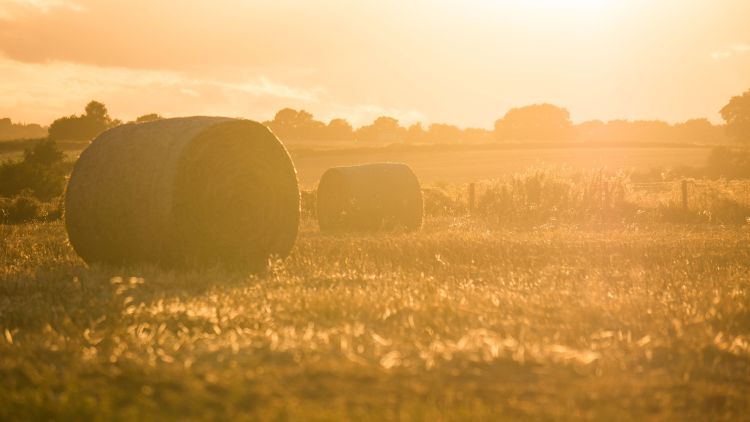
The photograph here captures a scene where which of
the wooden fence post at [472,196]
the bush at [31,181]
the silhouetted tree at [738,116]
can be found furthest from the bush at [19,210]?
the silhouetted tree at [738,116]

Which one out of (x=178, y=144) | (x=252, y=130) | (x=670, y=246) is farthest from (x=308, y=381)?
(x=670, y=246)

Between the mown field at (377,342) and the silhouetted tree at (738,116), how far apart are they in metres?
70.8

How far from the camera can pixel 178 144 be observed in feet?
34.4

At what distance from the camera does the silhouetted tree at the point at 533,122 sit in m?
89.3

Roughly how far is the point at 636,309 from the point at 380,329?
8.35 feet

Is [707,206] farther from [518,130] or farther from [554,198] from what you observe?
[518,130]

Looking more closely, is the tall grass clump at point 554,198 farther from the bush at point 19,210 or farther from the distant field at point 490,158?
the distant field at point 490,158

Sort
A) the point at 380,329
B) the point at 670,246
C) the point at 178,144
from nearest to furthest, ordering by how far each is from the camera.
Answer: the point at 380,329 < the point at 178,144 < the point at 670,246

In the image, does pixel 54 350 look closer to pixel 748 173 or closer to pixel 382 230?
pixel 382 230

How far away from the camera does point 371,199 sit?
17.6 metres

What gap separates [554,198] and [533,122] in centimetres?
7324

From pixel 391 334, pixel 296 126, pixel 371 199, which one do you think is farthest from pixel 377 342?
pixel 296 126

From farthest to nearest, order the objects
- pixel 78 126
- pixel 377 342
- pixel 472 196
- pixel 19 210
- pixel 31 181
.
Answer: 1. pixel 78 126
2. pixel 31 181
3. pixel 472 196
4. pixel 19 210
5. pixel 377 342

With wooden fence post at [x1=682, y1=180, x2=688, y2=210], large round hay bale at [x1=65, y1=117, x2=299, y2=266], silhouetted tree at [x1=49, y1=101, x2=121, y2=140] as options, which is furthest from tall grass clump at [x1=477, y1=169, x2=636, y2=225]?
silhouetted tree at [x1=49, y1=101, x2=121, y2=140]
